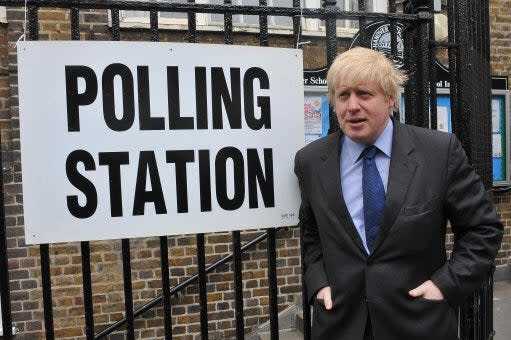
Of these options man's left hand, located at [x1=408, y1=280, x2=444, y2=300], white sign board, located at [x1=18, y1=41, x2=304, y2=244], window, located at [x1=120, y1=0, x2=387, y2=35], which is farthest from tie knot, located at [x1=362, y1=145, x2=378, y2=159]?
window, located at [x1=120, y1=0, x2=387, y2=35]

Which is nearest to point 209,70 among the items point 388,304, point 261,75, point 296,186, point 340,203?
point 261,75

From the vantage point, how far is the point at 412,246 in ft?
5.47

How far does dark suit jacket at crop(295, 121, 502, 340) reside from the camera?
1.67 metres

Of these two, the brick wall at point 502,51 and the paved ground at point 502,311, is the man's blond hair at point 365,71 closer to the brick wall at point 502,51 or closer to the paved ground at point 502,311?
the paved ground at point 502,311

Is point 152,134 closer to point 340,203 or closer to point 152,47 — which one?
point 152,47

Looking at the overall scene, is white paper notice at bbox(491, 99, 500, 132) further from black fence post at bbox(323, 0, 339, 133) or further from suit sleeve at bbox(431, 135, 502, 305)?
suit sleeve at bbox(431, 135, 502, 305)

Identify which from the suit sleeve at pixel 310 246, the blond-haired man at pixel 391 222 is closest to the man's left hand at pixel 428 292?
the blond-haired man at pixel 391 222

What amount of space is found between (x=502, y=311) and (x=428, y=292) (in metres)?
3.55

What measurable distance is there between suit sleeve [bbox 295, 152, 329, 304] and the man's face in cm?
28

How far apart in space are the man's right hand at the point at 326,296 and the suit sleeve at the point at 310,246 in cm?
2

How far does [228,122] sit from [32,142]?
69 centimetres

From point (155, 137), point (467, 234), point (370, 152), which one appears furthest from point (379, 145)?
point (155, 137)

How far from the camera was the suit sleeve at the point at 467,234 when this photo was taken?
1.69 metres

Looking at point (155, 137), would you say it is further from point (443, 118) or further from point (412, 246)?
point (443, 118)
